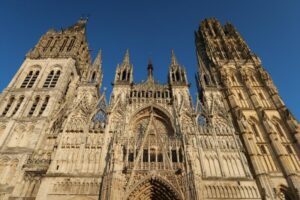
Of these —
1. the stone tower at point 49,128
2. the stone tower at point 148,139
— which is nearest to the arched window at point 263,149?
the stone tower at point 148,139

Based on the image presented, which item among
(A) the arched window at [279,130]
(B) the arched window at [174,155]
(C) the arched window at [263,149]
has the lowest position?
(B) the arched window at [174,155]

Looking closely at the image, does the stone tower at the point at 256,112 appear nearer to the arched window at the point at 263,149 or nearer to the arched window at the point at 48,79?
the arched window at the point at 263,149

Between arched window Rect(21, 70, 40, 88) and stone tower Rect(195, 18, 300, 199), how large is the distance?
18748 millimetres

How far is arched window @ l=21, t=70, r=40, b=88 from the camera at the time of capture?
24.4 meters

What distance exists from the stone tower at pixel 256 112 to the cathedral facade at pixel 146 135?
0.32 ft

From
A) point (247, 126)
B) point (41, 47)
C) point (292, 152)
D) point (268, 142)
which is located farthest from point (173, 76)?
point (41, 47)

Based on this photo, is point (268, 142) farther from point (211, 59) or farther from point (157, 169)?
point (211, 59)

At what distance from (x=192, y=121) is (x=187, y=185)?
22.6 ft

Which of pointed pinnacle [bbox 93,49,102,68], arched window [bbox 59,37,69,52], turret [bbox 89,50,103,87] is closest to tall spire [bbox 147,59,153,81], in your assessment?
turret [bbox 89,50,103,87]

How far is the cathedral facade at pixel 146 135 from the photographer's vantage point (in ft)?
51.5

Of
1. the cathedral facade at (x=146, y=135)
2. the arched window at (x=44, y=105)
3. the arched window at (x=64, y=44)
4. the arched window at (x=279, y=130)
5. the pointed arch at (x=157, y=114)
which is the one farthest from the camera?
the arched window at (x=64, y=44)

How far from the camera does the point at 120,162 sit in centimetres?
1594

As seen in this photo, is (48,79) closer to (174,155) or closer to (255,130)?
(174,155)

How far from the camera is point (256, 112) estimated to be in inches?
882
